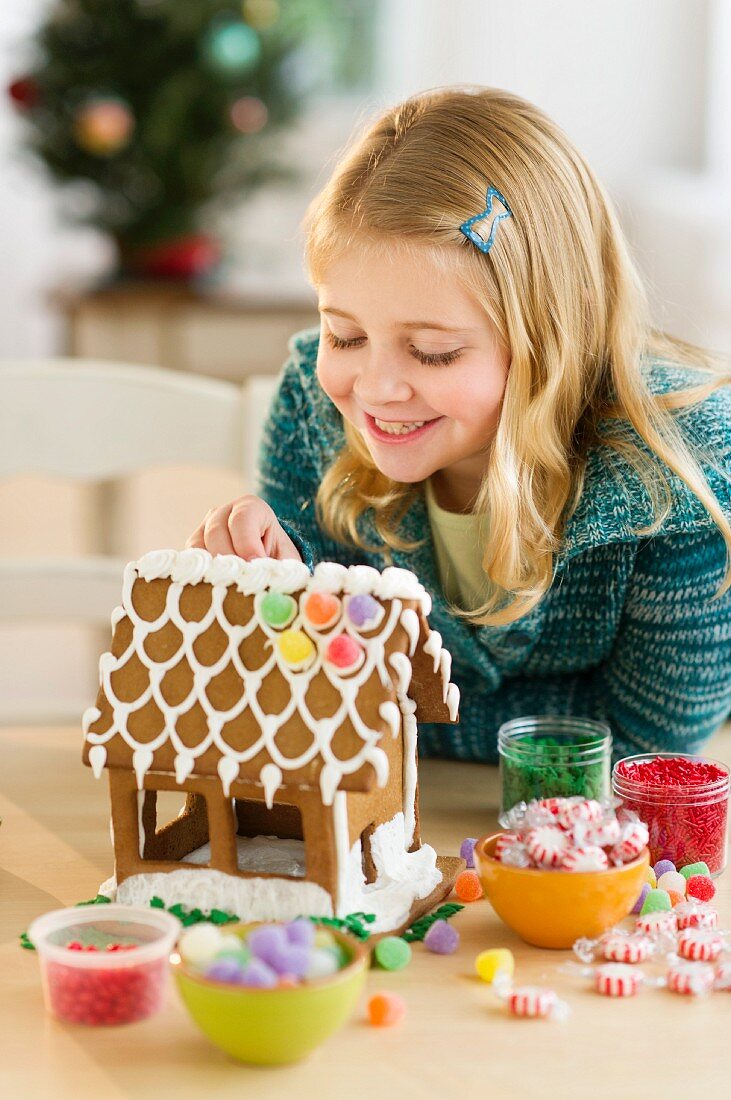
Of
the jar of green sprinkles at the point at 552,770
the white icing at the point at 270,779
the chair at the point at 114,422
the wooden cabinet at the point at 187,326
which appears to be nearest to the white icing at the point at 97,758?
the white icing at the point at 270,779

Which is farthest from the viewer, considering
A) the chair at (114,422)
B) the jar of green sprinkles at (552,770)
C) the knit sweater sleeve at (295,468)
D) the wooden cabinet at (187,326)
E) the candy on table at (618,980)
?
the wooden cabinet at (187,326)

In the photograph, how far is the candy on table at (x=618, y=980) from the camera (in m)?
0.85

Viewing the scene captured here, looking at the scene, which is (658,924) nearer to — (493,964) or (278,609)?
(493,964)

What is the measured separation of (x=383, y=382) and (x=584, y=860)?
0.43m

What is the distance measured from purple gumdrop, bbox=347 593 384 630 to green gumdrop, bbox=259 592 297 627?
0.04 m

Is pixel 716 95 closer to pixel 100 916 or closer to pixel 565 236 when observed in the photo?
pixel 565 236

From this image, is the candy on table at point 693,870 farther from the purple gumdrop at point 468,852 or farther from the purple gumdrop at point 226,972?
the purple gumdrop at point 226,972

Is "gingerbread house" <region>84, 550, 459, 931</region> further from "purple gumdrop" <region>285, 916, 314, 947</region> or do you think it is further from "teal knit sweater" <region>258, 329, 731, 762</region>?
"teal knit sweater" <region>258, 329, 731, 762</region>

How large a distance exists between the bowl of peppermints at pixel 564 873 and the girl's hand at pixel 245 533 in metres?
0.36

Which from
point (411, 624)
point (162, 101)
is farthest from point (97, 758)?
point (162, 101)

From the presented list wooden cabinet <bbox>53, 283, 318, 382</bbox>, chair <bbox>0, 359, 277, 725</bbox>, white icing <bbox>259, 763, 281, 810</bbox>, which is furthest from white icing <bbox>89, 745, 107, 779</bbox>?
wooden cabinet <bbox>53, 283, 318, 382</bbox>

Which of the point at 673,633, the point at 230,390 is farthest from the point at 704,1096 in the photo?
the point at 230,390

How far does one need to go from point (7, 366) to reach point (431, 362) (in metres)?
0.81

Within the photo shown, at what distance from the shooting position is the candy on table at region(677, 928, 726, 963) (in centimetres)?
89
